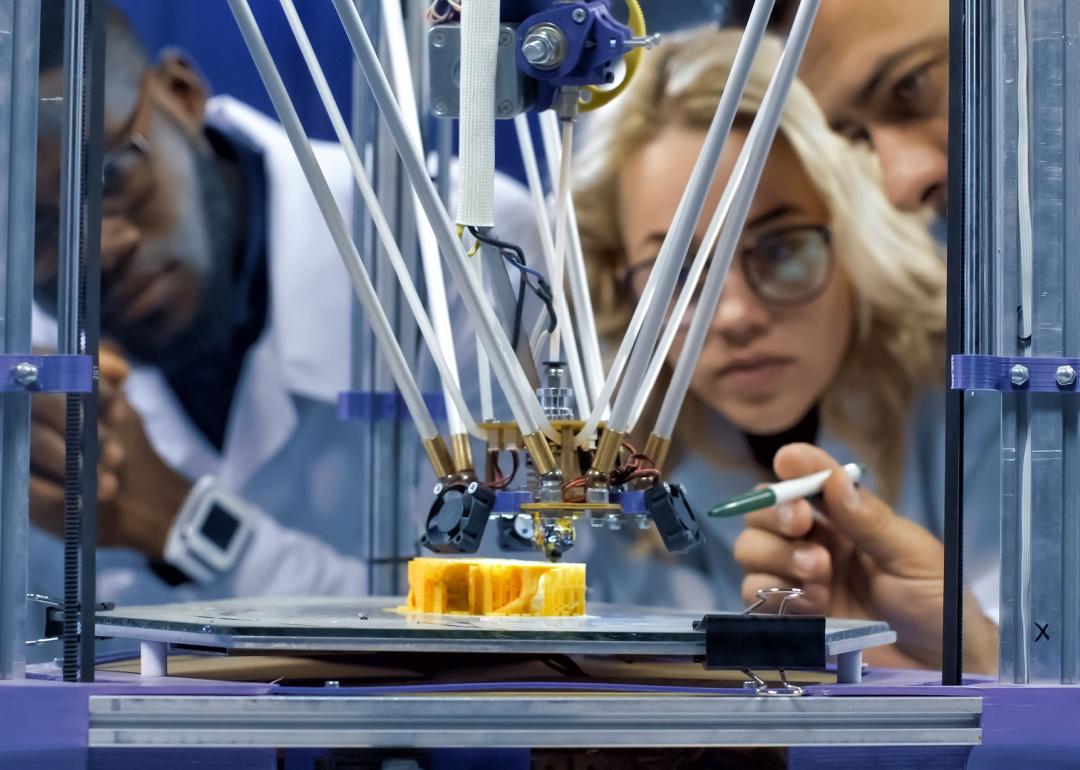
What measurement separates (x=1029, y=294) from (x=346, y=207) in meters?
1.82

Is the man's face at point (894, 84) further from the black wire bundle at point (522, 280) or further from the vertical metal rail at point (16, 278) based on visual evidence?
the vertical metal rail at point (16, 278)

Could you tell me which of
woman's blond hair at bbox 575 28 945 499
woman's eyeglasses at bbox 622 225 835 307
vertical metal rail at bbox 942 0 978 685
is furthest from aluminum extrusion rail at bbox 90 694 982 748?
woman's eyeglasses at bbox 622 225 835 307

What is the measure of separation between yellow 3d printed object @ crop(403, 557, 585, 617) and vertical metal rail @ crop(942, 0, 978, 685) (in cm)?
63

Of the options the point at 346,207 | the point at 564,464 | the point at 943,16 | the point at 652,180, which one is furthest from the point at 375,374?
the point at 943,16

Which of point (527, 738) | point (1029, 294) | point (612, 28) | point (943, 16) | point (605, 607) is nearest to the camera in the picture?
point (527, 738)

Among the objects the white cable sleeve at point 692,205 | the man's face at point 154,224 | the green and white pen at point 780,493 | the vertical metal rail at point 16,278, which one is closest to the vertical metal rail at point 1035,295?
the white cable sleeve at point 692,205

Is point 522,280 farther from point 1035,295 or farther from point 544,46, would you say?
point 1035,295

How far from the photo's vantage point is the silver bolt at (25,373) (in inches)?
85.8

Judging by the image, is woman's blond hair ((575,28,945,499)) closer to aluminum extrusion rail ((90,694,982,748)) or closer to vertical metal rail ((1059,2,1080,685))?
vertical metal rail ((1059,2,1080,685))

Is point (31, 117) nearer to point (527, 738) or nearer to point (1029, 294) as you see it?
point (527, 738)

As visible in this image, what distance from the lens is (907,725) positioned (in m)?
2.24

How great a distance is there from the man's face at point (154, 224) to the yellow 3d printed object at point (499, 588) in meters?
1.11

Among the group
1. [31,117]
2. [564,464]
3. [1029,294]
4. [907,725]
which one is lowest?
[907,725]

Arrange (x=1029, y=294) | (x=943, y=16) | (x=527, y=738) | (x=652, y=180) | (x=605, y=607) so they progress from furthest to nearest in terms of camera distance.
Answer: (x=652, y=180)
(x=943, y=16)
(x=605, y=607)
(x=1029, y=294)
(x=527, y=738)
